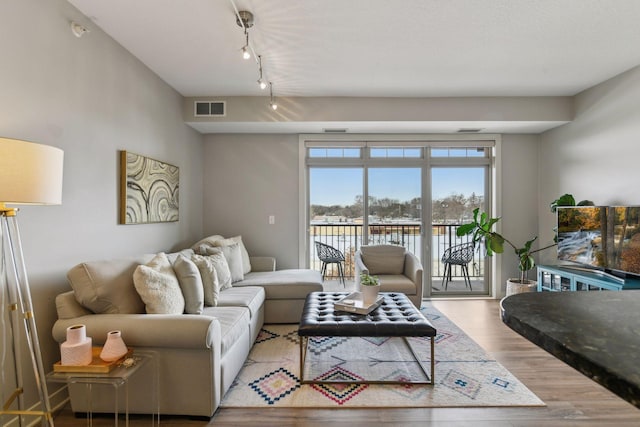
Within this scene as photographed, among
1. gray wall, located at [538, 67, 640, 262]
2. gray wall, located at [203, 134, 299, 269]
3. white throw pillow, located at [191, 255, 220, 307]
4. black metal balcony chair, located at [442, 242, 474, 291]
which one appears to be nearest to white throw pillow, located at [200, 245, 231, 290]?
white throw pillow, located at [191, 255, 220, 307]

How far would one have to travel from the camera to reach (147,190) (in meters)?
3.13

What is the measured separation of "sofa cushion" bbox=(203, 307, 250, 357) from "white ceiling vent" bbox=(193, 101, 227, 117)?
2495 millimetres

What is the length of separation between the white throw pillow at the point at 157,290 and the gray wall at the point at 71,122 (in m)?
0.53

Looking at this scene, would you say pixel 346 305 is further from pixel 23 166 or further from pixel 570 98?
pixel 570 98

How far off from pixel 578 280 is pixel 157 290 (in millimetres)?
4077

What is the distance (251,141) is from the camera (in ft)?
15.2

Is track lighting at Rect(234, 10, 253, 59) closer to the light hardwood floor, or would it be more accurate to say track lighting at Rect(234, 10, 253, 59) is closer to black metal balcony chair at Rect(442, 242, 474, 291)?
the light hardwood floor

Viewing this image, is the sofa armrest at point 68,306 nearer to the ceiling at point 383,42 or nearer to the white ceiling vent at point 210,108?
the ceiling at point 383,42

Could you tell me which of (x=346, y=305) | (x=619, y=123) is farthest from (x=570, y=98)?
(x=346, y=305)

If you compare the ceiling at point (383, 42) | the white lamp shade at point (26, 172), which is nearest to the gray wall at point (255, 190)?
the ceiling at point (383, 42)

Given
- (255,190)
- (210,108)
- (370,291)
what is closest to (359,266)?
(370,291)

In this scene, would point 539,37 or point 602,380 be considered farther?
point 539,37

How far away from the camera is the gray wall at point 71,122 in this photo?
1.88 m

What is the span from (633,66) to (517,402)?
3478 mm
